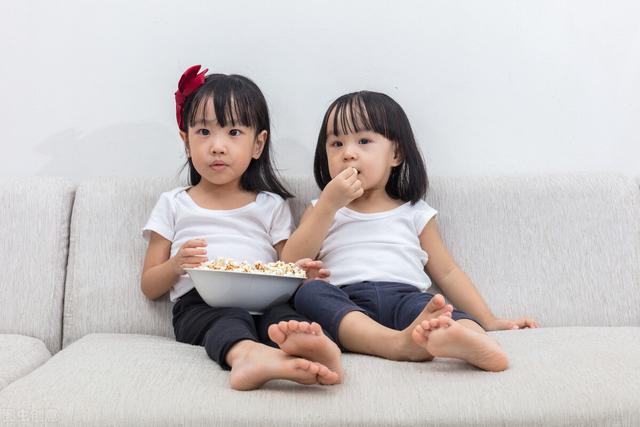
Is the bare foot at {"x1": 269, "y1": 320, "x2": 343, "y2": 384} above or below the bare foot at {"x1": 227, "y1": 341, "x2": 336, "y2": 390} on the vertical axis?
above

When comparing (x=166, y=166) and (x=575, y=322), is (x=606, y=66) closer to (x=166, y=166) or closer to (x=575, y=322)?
(x=575, y=322)

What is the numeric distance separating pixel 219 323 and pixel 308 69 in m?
0.93

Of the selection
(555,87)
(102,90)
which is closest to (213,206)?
(102,90)

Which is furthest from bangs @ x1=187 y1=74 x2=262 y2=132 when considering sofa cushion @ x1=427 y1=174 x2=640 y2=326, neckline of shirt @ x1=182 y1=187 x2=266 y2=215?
sofa cushion @ x1=427 y1=174 x2=640 y2=326

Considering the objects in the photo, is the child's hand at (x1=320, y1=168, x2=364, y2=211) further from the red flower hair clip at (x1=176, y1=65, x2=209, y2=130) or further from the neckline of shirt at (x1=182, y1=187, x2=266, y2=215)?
the red flower hair clip at (x1=176, y1=65, x2=209, y2=130)

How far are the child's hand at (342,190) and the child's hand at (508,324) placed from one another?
0.45 meters

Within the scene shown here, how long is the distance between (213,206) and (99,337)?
16.6 inches

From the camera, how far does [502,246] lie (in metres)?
1.83

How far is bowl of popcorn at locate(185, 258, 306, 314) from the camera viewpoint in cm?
147

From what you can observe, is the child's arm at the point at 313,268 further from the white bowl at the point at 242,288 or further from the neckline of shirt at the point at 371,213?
the neckline of shirt at the point at 371,213

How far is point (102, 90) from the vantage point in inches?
82.0

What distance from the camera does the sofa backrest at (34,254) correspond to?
1726 mm

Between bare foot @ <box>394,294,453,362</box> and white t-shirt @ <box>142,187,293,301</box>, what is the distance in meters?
0.54

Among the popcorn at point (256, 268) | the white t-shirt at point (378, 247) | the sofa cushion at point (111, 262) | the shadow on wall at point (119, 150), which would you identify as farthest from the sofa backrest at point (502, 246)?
the popcorn at point (256, 268)
